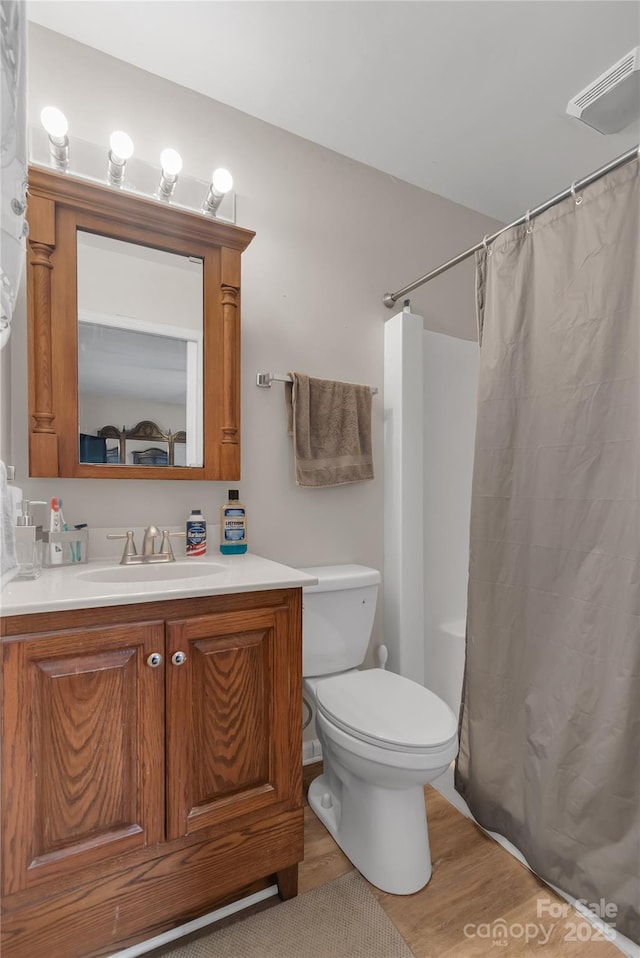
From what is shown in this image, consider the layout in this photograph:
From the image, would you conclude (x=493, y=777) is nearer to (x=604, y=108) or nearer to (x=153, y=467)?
(x=153, y=467)

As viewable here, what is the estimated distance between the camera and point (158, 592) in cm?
104

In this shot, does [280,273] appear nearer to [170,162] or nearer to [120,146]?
[170,162]

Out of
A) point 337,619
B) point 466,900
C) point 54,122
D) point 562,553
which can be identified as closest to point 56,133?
point 54,122

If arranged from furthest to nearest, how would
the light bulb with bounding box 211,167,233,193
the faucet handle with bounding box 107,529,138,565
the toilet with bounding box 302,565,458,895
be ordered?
the light bulb with bounding box 211,167,233,193
the faucet handle with bounding box 107,529,138,565
the toilet with bounding box 302,565,458,895

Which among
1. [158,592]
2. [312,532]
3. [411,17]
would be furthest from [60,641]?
[411,17]

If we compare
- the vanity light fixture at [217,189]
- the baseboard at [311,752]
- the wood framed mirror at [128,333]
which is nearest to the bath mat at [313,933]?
the baseboard at [311,752]

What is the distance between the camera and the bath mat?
3.63 ft

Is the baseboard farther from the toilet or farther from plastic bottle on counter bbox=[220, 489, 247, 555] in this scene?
plastic bottle on counter bbox=[220, 489, 247, 555]

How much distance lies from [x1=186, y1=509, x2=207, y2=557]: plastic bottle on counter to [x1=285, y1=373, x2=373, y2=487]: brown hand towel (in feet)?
1.34

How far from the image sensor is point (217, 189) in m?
1.57

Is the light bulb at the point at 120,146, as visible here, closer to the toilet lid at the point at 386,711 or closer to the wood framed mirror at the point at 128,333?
the wood framed mirror at the point at 128,333

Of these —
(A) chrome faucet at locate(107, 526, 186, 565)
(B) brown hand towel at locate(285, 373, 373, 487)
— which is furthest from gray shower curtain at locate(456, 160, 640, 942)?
(A) chrome faucet at locate(107, 526, 186, 565)

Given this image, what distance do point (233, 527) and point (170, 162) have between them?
1.21 meters

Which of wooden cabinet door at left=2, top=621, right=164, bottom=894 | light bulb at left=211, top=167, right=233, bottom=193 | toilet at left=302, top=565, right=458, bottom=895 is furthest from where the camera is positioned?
light bulb at left=211, top=167, right=233, bottom=193
